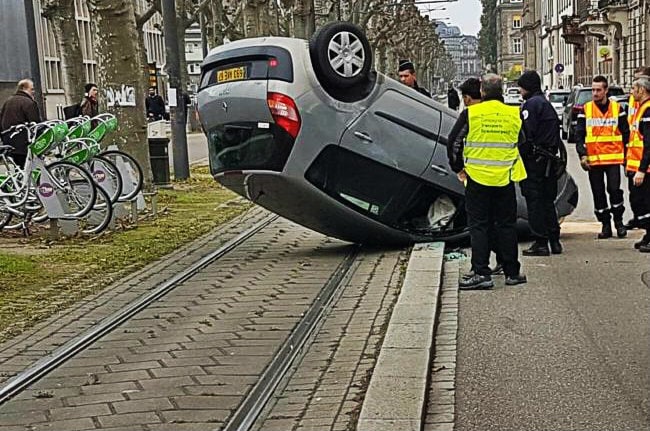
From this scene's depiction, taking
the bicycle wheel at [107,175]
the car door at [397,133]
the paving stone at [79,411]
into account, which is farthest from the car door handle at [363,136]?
the paving stone at [79,411]

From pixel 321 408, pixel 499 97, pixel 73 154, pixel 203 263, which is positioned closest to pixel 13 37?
pixel 73 154

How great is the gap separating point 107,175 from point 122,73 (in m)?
3.43

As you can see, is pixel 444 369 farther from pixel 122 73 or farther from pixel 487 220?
pixel 122 73

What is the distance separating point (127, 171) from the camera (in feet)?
52.9

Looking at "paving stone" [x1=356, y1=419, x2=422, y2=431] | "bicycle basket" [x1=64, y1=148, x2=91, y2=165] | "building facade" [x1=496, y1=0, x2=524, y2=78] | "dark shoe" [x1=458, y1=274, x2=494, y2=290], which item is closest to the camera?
"paving stone" [x1=356, y1=419, x2=422, y2=431]

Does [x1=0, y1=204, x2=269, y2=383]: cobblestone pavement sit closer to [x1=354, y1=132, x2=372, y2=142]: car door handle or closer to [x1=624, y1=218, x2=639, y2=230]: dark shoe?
[x1=354, y1=132, x2=372, y2=142]: car door handle

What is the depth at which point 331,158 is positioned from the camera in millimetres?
11625

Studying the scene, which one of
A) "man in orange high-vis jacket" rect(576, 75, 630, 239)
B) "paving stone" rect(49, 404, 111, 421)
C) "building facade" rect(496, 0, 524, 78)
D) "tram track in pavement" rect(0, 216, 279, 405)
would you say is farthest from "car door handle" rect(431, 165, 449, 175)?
"building facade" rect(496, 0, 524, 78)

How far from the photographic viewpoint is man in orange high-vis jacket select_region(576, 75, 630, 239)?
12.8 m

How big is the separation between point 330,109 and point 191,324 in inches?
132

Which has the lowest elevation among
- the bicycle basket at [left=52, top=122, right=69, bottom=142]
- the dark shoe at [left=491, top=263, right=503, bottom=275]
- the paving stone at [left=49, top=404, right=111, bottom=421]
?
the dark shoe at [left=491, top=263, right=503, bottom=275]

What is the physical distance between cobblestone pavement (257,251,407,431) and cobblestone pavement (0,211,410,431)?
0.04ft

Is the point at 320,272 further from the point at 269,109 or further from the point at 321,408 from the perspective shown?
the point at 321,408

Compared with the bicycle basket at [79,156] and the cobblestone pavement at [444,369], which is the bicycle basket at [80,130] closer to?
the bicycle basket at [79,156]
